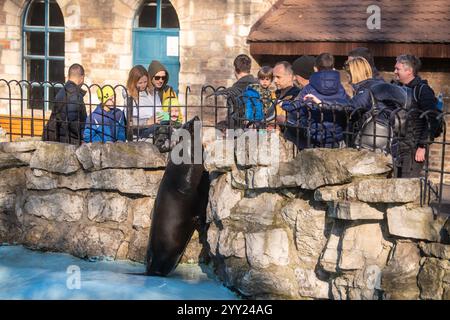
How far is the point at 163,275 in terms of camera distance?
892 centimetres

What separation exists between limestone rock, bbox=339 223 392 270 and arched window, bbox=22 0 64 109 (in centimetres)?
858

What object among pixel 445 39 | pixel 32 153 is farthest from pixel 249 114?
pixel 445 39

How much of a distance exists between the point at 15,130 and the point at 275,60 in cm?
418

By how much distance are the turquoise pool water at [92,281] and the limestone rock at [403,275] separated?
1668 mm

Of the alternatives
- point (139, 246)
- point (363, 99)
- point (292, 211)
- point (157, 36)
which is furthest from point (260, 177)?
point (157, 36)

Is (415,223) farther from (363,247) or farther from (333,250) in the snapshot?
(333,250)

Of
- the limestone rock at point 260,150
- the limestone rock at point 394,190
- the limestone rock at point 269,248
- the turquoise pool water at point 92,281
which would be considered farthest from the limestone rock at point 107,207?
the limestone rock at point 394,190

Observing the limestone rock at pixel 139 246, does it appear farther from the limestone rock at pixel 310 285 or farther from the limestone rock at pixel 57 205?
the limestone rock at pixel 310 285

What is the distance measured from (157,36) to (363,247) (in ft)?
25.8

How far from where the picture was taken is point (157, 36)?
14.2m

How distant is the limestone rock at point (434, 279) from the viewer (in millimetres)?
6633

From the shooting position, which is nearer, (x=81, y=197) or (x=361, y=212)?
(x=361, y=212)

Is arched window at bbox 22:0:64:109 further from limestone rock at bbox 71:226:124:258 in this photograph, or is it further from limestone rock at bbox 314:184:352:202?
limestone rock at bbox 314:184:352:202
